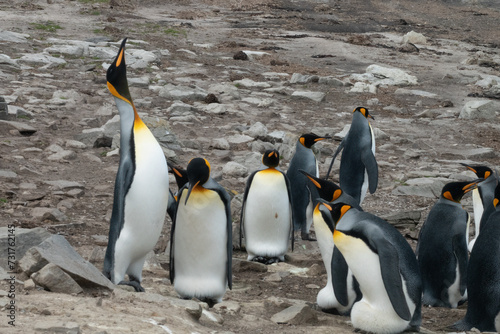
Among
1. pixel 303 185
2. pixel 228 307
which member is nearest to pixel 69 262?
pixel 228 307

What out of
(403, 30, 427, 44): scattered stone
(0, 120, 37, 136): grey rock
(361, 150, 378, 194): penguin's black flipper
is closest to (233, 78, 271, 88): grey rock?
(0, 120, 37, 136): grey rock

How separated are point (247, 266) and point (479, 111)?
710 cm

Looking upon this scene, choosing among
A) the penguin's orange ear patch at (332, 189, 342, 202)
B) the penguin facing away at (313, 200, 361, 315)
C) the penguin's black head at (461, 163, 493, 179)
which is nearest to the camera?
the penguin facing away at (313, 200, 361, 315)

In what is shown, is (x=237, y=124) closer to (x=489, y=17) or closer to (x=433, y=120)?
(x=433, y=120)

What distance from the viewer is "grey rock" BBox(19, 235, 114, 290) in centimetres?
374

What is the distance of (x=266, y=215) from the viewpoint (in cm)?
600

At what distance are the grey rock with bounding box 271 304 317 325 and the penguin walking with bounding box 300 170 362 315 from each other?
1.05 feet

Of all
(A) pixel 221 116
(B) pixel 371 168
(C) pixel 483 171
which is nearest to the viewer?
(C) pixel 483 171

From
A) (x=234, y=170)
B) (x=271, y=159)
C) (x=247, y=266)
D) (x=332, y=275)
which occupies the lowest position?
(x=247, y=266)

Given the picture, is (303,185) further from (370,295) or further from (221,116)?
(221,116)

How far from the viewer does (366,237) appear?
158 inches

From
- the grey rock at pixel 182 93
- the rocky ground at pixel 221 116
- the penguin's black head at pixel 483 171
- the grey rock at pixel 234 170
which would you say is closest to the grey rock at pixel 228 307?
the rocky ground at pixel 221 116

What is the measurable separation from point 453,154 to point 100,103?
193 inches

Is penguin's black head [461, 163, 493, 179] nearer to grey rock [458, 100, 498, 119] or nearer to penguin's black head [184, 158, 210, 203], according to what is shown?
penguin's black head [184, 158, 210, 203]
